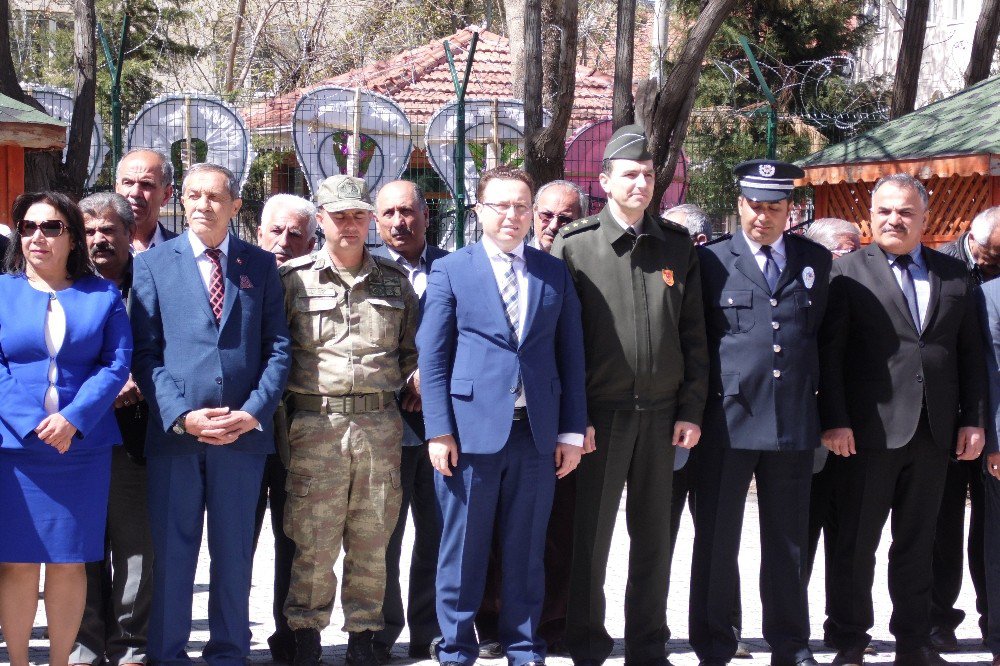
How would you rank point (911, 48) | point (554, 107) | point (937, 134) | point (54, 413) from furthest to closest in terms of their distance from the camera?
point (911, 48)
point (937, 134)
point (554, 107)
point (54, 413)

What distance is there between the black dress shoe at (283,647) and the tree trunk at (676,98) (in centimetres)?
476

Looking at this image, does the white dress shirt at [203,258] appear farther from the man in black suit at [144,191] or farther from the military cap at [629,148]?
the military cap at [629,148]

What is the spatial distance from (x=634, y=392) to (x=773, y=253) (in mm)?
855

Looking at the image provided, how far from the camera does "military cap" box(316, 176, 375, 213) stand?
15.8ft

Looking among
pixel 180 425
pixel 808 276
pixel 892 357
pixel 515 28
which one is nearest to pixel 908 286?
pixel 892 357

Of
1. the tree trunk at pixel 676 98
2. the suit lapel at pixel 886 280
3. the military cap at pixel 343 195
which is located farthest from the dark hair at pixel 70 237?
the tree trunk at pixel 676 98

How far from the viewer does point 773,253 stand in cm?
503

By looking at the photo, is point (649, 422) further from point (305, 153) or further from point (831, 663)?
Result: point (305, 153)

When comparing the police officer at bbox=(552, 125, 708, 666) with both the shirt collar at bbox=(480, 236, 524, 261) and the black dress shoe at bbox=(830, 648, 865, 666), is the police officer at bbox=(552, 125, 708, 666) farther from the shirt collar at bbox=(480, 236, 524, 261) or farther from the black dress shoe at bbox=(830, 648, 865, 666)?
the black dress shoe at bbox=(830, 648, 865, 666)

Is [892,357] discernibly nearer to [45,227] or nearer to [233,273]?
[233,273]

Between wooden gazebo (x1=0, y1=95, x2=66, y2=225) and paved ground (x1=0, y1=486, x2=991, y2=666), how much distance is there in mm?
2699

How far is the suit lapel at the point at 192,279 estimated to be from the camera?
4633 mm

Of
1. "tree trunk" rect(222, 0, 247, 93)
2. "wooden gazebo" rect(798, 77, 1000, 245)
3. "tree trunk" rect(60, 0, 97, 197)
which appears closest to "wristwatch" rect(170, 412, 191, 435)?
"tree trunk" rect(60, 0, 97, 197)

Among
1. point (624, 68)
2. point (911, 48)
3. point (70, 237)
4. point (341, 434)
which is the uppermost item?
point (911, 48)
